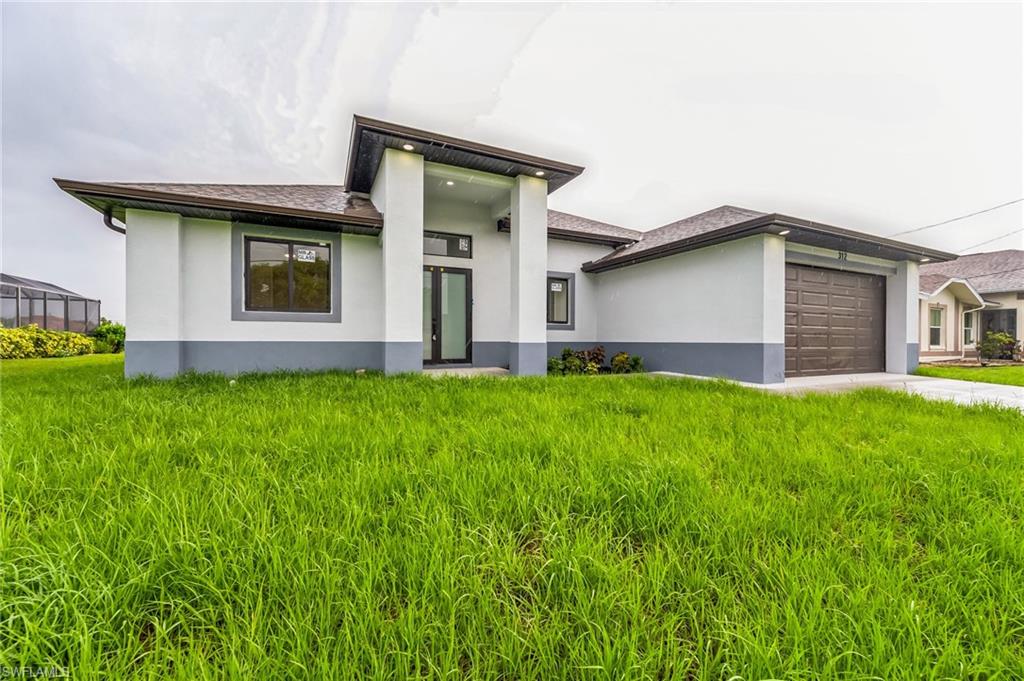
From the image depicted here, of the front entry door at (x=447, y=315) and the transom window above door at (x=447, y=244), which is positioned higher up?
the transom window above door at (x=447, y=244)

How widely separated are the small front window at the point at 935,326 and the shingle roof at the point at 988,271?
45.2 inches

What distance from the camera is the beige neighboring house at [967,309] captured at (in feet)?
47.7

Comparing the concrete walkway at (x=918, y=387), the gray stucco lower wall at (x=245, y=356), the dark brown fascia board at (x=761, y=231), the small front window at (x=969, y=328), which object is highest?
the dark brown fascia board at (x=761, y=231)

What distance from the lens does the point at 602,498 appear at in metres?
2.12

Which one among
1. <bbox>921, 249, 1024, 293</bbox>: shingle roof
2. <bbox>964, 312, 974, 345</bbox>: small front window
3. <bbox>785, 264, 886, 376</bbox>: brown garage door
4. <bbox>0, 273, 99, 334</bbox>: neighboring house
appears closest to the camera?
<bbox>785, 264, 886, 376</bbox>: brown garage door

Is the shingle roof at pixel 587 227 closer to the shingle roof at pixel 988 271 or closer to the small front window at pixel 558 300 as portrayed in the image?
the small front window at pixel 558 300

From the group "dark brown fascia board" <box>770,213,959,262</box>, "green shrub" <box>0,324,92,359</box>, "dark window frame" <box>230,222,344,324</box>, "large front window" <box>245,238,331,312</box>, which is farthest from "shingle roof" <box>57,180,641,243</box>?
"green shrub" <box>0,324,92,359</box>

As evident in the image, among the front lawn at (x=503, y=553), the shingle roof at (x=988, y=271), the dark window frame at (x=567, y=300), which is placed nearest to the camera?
the front lawn at (x=503, y=553)

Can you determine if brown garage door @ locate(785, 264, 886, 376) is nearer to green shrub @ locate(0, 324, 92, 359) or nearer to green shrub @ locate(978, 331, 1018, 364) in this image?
green shrub @ locate(978, 331, 1018, 364)

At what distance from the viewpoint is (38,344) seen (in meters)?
12.3

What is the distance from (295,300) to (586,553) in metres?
8.25

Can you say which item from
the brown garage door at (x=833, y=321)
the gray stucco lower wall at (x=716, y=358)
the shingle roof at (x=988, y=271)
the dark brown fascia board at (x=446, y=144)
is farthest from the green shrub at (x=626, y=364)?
the shingle roof at (x=988, y=271)

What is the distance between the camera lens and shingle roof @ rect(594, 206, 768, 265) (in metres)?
10.1

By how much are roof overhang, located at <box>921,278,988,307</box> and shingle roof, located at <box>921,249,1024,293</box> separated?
33 centimetres
